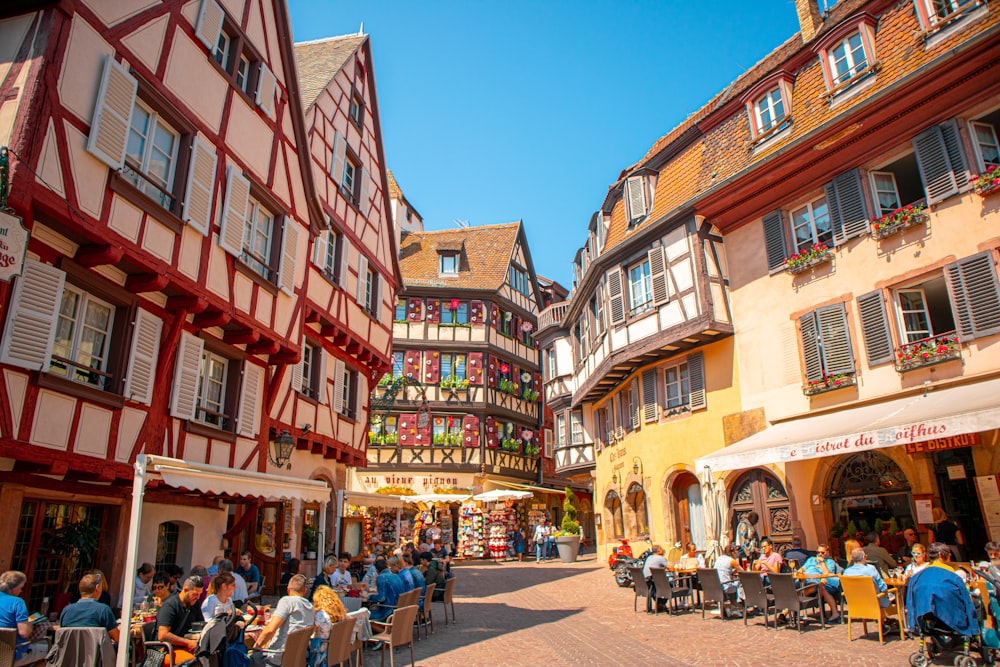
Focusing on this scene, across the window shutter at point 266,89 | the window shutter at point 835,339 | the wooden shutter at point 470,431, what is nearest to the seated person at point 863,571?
the window shutter at point 835,339

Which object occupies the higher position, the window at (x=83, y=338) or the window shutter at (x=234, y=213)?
the window shutter at (x=234, y=213)

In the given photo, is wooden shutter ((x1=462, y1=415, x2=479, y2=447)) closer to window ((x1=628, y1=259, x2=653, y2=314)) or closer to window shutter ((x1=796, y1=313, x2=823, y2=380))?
window ((x1=628, y1=259, x2=653, y2=314))

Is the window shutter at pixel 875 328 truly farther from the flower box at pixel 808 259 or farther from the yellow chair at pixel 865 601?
the yellow chair at pixel 865 601

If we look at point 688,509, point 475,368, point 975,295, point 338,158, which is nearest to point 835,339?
point 975,295

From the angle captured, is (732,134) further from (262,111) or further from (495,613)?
(495,613)

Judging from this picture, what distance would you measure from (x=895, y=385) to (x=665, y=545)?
25.6 ft

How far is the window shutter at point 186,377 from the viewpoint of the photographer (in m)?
9.75

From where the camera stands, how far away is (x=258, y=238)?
11.8 metres

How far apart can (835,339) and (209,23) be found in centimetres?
1252

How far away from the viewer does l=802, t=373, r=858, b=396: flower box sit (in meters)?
13.2

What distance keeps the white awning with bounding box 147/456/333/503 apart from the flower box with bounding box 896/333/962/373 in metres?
10.5

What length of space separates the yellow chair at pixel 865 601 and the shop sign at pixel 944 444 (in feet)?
9.54

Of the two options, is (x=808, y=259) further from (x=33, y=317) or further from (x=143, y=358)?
(x=33, y=317)

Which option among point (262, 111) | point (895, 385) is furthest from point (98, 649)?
point (895, 385)
